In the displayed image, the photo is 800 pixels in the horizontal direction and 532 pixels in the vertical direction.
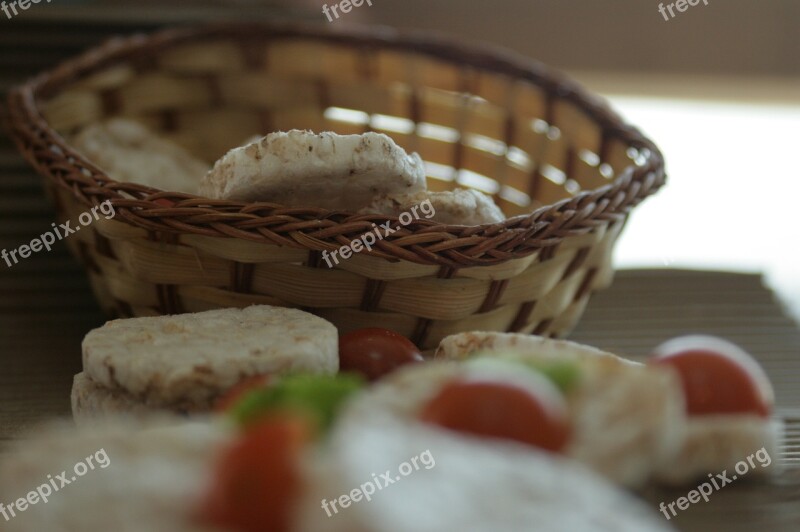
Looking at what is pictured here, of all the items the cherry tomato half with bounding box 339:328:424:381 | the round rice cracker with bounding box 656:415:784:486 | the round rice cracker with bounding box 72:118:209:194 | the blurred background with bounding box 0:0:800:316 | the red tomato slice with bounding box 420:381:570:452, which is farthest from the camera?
the blurred background with bounding box 0:0:800:316

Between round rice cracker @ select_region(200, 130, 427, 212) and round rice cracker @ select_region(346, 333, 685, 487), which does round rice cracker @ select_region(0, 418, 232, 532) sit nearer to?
round rice cracker @ select_region(346, 333, 685, 487)

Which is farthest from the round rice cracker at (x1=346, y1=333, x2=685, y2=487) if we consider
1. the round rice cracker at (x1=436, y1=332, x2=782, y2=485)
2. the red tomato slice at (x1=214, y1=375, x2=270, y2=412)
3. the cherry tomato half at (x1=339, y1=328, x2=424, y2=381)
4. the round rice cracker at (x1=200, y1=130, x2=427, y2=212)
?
the round rice cracker at (x1=200, y1=130, x2=427, y2=212)

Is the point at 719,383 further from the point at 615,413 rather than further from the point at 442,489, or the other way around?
the point at 442,489

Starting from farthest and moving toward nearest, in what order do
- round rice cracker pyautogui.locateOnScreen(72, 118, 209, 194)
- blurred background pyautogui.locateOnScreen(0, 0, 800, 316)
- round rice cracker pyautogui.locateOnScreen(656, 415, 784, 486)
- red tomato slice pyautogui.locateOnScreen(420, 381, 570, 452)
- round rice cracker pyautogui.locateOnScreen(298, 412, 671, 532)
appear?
1. blurred background pyautogui.locateOnScreen(0, 0, 800, 316)
2. round rice cracker pyautogui.locateOnScreen(72, 118, 209, 194)
3. round rice cracker pyautogui.locateOnScreen(656, 415, 784, 486)
4. red tomato slice pyautogui.locateOnScreen(420, 381, 570, 452)
5. round rice cracker pyautogui.locateOnScreen(298, 412, 671, 532)

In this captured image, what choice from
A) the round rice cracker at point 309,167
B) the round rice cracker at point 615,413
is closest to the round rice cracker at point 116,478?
the round rice cracker at point 615,413

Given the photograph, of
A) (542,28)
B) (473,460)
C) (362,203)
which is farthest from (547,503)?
(542,28)

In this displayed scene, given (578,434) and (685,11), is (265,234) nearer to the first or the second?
(578,434)
